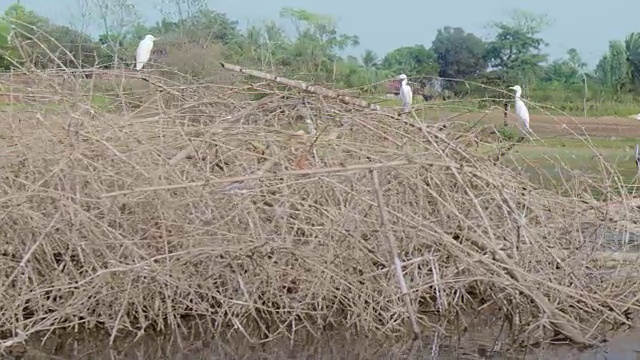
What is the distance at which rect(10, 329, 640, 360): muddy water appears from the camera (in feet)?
20.4

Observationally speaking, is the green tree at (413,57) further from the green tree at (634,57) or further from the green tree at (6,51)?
the green tree at (6,51)

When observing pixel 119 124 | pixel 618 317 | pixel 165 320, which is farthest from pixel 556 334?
pixel 119 124

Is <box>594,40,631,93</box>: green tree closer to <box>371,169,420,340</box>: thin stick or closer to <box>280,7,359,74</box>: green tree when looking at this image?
<box>280,7,359,74</box>: green tree

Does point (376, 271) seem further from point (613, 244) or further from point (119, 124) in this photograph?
point (613, 244)

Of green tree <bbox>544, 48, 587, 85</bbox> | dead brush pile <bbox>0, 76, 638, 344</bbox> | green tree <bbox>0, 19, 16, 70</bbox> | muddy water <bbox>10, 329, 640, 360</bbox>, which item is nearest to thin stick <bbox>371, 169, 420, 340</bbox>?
dead brush pile <bbox>0, 76, 638, 344</bbox>

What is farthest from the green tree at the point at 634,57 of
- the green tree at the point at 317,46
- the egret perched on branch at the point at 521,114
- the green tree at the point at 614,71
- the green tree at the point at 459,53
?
the egret perched on branch at the point at 521,114

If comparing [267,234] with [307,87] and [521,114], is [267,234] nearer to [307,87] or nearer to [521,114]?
[307,87]

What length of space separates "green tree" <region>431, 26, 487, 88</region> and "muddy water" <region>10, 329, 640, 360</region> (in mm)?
34671

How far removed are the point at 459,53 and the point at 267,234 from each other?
3867 centimetres

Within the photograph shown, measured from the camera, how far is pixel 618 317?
6.43 m

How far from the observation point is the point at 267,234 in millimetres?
6438

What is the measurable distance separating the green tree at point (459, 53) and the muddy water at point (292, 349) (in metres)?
A: 34.7

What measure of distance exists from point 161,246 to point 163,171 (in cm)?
44

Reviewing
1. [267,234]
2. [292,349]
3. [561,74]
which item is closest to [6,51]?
[267,234]
